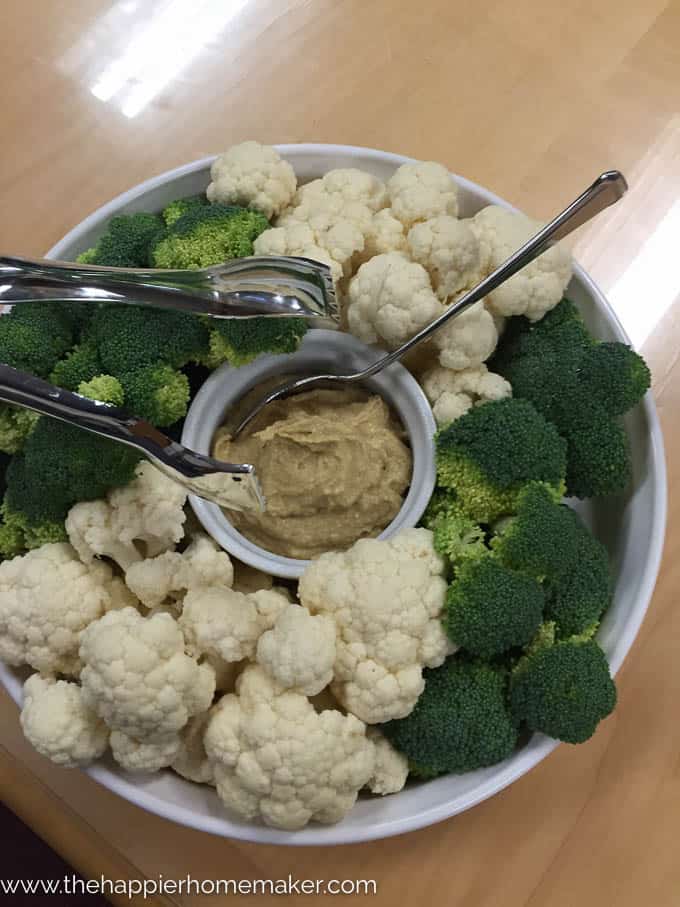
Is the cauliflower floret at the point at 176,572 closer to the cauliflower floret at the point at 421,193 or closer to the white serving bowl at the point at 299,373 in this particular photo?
the white serving bowl at the point at 299,373

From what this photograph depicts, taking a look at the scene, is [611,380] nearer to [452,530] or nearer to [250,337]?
[452,530]

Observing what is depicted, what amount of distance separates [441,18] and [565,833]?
51.9 inches

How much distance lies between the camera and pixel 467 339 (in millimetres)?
970

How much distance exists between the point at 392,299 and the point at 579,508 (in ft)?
1.36

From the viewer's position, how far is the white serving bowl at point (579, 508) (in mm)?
895

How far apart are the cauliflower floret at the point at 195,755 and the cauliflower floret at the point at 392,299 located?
19.6 inches

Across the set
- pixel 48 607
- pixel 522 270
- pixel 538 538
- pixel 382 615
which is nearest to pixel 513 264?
pixel 522 270

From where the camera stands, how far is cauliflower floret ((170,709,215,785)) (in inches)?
36.3

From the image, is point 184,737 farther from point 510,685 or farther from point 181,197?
point 181,197

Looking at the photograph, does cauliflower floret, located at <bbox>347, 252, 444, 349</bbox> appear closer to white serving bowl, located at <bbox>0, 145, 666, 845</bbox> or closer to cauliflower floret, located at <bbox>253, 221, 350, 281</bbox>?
cauliflower floret, located at <bbox>253, 221, 350, 281</bbox>

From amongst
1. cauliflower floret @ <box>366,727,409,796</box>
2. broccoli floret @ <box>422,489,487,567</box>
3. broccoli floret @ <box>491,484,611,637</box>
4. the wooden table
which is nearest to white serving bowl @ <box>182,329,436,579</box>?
broccoli floret @ <box>422,489,487,567</box>

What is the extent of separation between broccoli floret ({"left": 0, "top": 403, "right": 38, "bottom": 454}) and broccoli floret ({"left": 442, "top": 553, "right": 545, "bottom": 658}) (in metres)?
0.54

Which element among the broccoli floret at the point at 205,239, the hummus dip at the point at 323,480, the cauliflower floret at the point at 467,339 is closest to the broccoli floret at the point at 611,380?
the cauliflower floret at the point at 467,339

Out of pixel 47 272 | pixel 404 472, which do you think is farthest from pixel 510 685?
pixel 47 272
